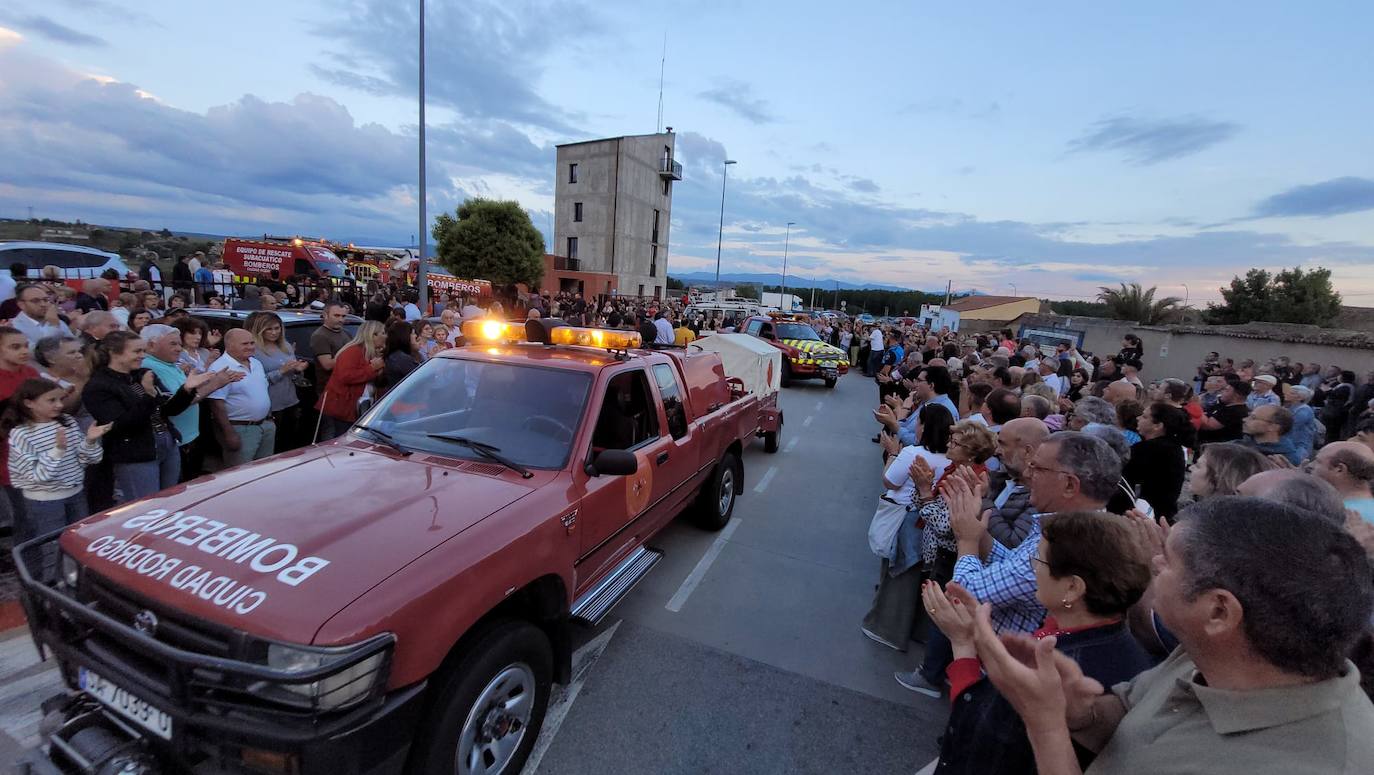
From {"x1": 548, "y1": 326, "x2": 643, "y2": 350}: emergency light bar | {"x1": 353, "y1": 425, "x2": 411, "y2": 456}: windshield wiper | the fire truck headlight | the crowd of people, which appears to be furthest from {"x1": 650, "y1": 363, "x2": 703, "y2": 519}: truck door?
the fire truck headlight

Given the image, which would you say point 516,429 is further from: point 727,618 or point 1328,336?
point 1328,336

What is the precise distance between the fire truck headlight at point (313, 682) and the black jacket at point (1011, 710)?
1.90 meters

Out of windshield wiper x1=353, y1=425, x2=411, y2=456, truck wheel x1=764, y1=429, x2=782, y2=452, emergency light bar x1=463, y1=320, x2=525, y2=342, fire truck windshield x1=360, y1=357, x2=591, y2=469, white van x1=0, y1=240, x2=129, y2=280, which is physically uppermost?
white van x1=0, y1=240, x2=129, y2=280

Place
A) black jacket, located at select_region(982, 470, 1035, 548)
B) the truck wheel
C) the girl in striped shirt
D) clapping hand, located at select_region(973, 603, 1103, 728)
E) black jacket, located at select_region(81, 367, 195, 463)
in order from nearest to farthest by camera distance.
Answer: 1. clapping hand, located at select_region(973, 603, 1103, 728)
2. black jacket, located at select_region(982, 470, 1035, 548)
3. the girl in striped shirt
4. black jacket, located at select_region(81, 367, 195, 463)
5. the truck wheel

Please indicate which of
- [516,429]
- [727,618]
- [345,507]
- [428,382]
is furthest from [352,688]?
[727,618]

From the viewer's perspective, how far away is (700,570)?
4742 millimetres

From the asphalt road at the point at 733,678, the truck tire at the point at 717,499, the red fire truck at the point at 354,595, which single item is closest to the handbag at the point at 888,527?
the asphalt road at the point at 733,678

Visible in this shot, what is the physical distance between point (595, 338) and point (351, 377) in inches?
90.5

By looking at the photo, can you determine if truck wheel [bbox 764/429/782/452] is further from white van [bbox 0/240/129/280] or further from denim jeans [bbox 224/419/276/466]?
white van [bbox 0/240/129/280]

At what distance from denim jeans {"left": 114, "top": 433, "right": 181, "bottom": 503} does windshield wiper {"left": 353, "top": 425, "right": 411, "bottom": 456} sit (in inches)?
69.6

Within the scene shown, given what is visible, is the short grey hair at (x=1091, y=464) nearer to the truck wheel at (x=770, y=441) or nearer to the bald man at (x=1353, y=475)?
the bald man at (x=1353, y=475)

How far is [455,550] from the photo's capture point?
214 centimetres

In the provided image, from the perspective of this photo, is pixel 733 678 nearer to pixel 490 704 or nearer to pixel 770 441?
pixel 490 704

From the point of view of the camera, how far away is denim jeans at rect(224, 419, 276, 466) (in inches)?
180
